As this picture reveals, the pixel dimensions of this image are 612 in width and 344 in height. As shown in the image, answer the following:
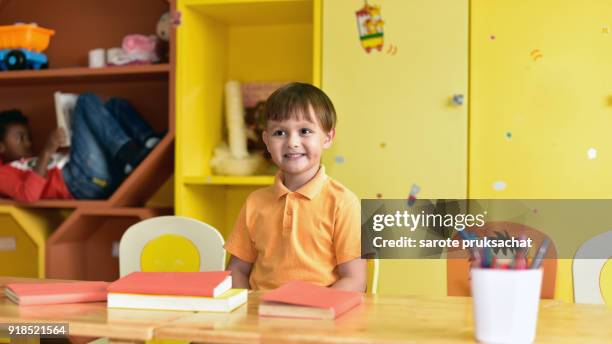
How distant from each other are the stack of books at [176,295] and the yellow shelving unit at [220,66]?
54.9 inches

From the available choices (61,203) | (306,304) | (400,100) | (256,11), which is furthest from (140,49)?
(306,304)

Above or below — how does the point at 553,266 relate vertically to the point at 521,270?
below

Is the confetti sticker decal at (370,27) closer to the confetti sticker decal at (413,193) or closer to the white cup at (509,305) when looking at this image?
the confetti sticker decal at (413,193)

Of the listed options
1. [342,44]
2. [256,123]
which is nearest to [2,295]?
[342,44]

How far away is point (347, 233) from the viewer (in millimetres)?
1646

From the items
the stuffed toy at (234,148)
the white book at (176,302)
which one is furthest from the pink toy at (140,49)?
the white book at (176,302)

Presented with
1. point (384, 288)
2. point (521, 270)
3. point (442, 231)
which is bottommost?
point (384, 288)

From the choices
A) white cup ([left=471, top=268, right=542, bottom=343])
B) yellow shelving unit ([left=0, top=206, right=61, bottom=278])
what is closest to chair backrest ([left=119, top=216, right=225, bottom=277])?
white cup ([left=471, top=268, right=542, bottom=343])

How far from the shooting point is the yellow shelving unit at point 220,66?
2658mm

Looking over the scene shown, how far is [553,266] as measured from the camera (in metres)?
1.56

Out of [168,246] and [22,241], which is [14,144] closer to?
[22,241]

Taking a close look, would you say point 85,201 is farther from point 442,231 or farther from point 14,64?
point 442,231

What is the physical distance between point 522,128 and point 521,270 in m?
1.57

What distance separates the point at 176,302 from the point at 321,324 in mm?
257
